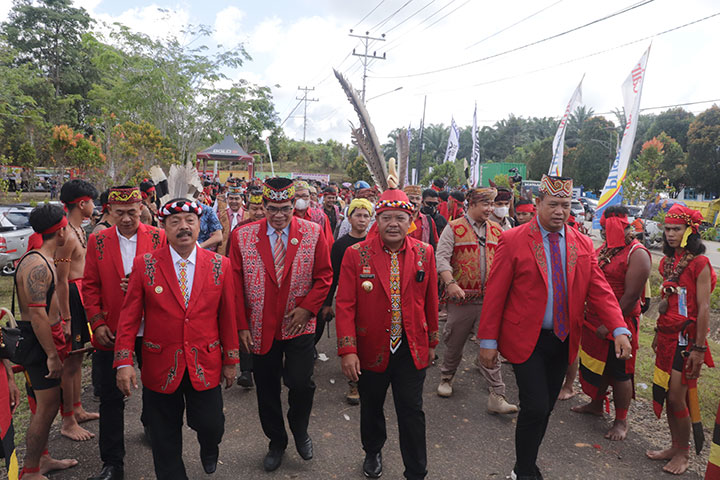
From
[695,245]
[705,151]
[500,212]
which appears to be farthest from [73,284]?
[705,151]

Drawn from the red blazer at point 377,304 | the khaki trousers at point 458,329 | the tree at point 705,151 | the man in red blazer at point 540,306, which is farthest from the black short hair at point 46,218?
the tree at point 705,151

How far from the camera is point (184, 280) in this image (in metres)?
3.01

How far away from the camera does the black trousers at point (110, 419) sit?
3.33m

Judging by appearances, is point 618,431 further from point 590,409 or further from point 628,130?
point 628,130

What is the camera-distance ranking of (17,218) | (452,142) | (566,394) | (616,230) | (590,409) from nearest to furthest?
(616,230) → (590,409) → (566,394) → (17,218) → (452,142)

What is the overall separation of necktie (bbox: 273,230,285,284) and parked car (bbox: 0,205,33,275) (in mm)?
10138

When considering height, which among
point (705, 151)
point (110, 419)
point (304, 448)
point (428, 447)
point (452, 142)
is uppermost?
point (705, 151)

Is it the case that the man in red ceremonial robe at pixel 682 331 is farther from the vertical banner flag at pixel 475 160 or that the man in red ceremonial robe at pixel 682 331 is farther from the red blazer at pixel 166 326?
the vertical banner flag at pixel 475 160

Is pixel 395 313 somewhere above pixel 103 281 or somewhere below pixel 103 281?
below

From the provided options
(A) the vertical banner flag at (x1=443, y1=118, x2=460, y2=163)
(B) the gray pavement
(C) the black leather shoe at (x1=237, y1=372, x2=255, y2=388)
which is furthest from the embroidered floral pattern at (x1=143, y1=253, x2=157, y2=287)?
(A) the vertical banner flag at (x1=443, y1=118, x2=460, y2=163)

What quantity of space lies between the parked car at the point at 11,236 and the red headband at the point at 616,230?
12073mm

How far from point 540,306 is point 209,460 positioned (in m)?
2.56

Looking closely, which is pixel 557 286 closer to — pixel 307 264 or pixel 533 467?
pixel 533 467

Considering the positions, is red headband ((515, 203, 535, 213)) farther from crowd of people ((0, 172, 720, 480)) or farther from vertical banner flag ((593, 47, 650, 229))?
vertical banner flag ((593, 47, 650, 229))
